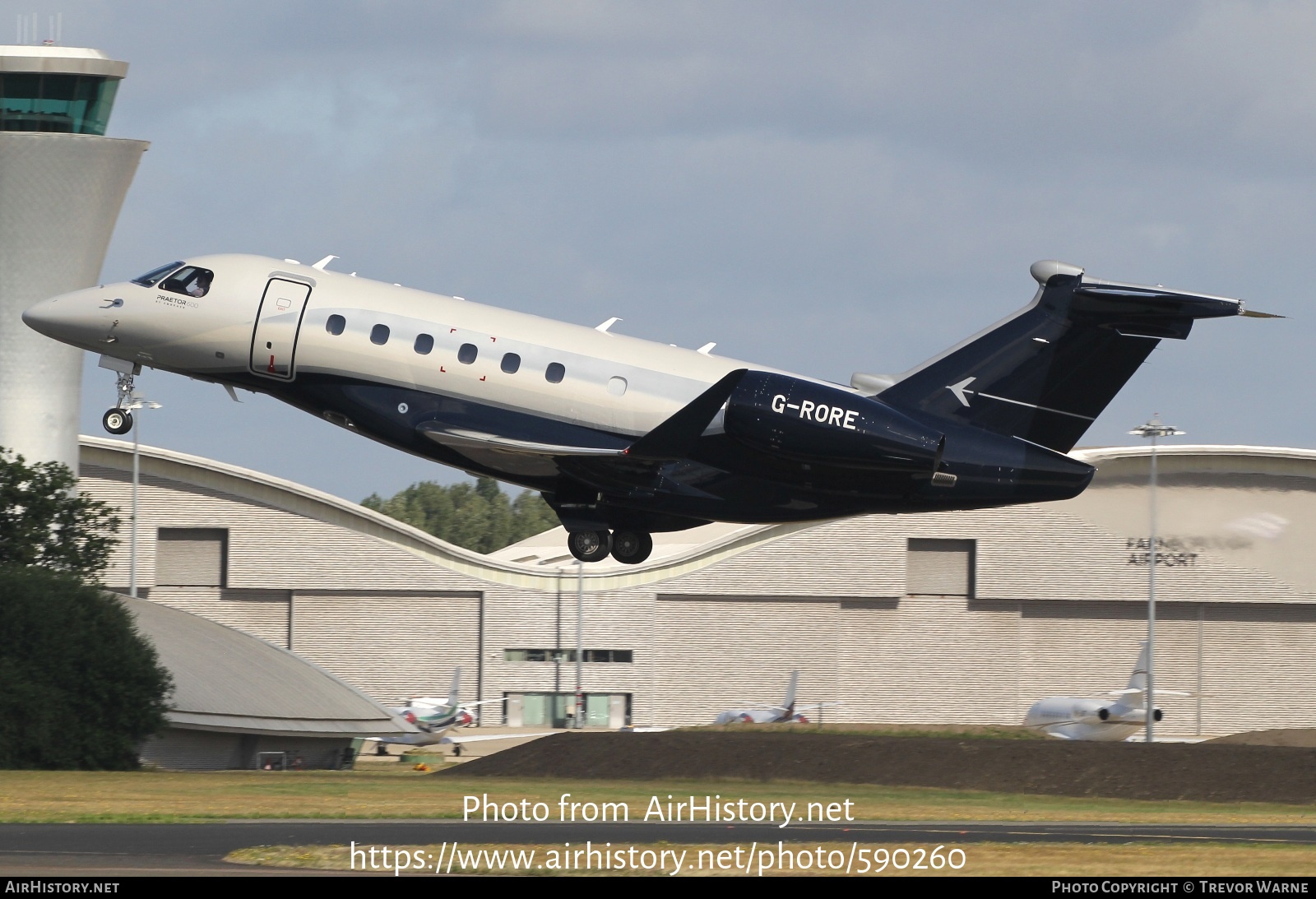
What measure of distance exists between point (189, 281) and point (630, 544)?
8.91 meters

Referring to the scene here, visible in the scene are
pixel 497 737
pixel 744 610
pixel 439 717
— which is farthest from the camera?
pixel 744 610

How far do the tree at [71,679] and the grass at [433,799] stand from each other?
2.03 metres

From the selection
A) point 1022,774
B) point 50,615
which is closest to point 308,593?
point 50,615

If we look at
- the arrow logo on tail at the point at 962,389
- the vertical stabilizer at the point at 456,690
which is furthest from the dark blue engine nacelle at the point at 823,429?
the vertical stabilizer at the point at 456,690

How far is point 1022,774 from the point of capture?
45.2 m

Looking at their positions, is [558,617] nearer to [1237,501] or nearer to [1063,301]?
[1237,501]

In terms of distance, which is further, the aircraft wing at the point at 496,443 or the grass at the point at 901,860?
the aircraft wing at the point at 496,443

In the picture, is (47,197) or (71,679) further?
(47,197)

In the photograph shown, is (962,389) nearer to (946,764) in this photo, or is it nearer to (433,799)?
(433,799)

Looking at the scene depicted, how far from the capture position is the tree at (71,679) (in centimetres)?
4916

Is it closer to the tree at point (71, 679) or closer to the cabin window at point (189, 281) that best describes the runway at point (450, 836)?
the cabin window at point (189, 281)

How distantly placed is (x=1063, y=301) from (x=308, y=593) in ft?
184

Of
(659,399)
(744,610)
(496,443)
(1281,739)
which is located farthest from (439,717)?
(659,399)

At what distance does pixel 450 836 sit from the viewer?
30.7m
